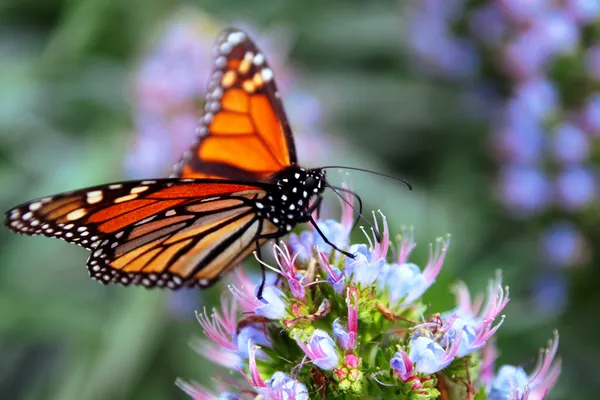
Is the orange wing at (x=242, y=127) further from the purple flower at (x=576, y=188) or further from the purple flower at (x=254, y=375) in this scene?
the purple flower at (x=576, y=188)

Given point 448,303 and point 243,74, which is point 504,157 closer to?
point 448,303

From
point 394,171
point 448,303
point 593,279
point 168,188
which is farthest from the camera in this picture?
point 394,171

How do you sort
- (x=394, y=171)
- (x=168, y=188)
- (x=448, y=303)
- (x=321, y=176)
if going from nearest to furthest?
(x=168, y=188), (x=321, y=176), (x=448, y=303), (x=394, y=171)

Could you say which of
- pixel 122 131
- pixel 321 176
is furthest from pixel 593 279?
pixel 122 131

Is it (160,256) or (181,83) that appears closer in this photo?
(160,256)

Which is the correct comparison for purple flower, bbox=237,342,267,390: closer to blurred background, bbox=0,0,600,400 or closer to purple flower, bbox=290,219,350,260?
purple flower, bbox=290,219,350,260

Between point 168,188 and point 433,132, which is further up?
point 433,132

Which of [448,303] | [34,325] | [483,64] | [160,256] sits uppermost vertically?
[483,64]
